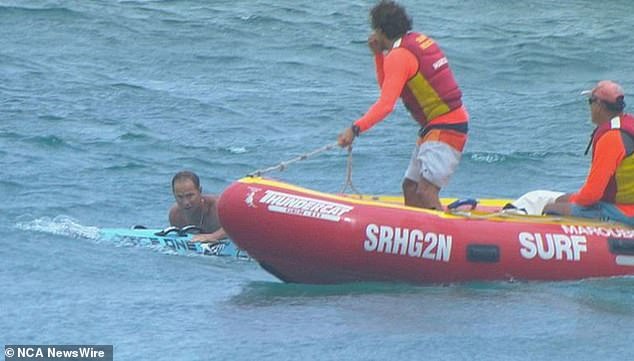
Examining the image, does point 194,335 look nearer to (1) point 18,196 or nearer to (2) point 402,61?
(2) point 402,61

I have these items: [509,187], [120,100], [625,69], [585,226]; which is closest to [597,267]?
[585,226]

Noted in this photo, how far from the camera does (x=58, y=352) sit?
25.9 ft

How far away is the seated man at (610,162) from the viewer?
30.2ft

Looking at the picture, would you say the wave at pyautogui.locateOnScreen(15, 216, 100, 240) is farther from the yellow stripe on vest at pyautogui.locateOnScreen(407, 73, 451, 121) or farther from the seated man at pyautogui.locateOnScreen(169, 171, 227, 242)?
the yellow stripe on vest at pyautogui.locateOnScreen(407, 73, 451, 121)

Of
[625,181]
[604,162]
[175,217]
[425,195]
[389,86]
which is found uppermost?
[389,86]

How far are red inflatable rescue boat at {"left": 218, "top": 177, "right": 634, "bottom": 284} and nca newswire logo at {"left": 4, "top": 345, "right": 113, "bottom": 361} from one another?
58.5 inches

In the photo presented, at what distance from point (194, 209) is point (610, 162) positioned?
2.99 m

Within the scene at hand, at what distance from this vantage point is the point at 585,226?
9.45m

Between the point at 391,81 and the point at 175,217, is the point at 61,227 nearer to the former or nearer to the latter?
the point at 175,217

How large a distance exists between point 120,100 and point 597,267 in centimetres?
719

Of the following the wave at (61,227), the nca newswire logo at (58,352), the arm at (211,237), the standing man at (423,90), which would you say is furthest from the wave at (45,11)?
the nca newswire logo at (58,352)

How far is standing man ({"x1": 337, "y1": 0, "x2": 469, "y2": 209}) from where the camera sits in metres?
9.32

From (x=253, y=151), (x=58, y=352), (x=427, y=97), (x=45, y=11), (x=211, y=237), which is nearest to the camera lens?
(x=58, y=352)

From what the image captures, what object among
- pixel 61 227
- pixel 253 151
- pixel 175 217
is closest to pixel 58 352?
pixel 175 217
